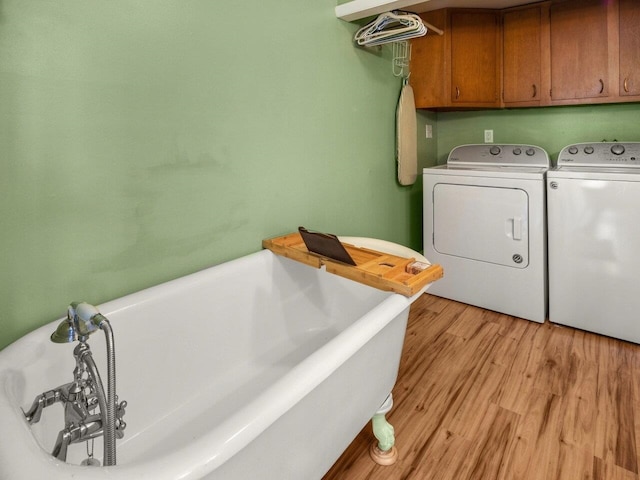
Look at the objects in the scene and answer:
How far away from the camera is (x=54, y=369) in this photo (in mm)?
1194

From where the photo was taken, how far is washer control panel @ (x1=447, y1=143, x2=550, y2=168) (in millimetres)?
2871

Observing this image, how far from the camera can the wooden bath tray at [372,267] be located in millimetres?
1469

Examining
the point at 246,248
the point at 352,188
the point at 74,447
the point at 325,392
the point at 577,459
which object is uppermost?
the point at 352,188

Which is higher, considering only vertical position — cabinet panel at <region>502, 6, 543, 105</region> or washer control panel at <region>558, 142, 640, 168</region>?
cabinet panel at <region>502, 6, 543, 105</region>

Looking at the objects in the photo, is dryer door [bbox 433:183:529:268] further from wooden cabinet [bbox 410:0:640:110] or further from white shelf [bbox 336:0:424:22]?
white shelf [bbox 336:0:424:22]

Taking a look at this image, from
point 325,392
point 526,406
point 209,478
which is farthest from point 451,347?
point 209,478

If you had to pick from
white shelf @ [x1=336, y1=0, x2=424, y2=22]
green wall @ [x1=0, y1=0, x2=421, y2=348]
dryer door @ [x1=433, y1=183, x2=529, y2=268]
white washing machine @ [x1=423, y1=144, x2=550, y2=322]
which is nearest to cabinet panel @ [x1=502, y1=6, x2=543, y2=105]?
white washing machine @ [x1=423, y1=144, x2=550, y2=322]

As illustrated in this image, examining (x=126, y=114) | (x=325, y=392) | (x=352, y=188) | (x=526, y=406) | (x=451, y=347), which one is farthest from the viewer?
(x=352, y=188)

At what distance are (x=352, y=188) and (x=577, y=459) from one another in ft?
5.76

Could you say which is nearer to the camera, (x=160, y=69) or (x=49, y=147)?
(x=49, y=147)

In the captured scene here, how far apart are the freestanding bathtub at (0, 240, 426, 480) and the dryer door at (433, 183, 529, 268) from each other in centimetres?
128

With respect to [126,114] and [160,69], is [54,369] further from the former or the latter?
[160,69]

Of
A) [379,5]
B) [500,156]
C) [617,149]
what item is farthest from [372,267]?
[617,149]

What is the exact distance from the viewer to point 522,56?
294 cm
